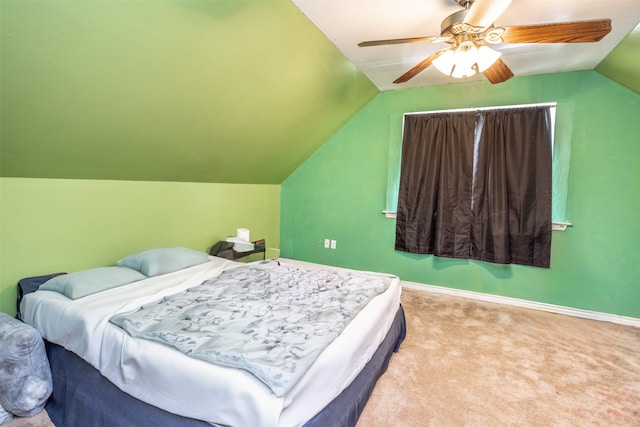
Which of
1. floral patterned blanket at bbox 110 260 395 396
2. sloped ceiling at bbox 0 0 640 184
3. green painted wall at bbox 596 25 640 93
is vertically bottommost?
floral patterned blanket at bbox 110 260 395 396

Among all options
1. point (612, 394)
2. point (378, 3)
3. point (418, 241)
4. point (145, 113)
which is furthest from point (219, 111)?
point (612, 394)

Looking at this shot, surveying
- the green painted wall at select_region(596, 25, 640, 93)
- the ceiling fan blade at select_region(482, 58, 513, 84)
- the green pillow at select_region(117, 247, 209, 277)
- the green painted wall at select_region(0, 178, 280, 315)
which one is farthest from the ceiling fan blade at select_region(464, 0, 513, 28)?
the green painted wall at select_region(0, 178, 280, 315)

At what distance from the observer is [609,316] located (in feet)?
9.64

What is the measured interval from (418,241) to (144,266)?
107 inches

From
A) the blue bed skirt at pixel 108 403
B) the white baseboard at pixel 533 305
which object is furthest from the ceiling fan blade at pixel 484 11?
the white baseboard at pixel 533 305

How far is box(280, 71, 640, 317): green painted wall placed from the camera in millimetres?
2857

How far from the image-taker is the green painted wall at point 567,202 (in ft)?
9.37

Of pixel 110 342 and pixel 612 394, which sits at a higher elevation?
pixel 110 342

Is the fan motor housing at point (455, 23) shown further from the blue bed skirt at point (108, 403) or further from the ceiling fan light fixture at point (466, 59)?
the blue bed skirt at point (108, 403)

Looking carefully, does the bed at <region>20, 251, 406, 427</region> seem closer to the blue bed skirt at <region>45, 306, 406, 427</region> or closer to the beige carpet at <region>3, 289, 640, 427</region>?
the blue bed skirt at <region>45, 306, 406, 427</region>

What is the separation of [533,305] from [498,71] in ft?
7.94

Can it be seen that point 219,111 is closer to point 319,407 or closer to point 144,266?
point 144,266

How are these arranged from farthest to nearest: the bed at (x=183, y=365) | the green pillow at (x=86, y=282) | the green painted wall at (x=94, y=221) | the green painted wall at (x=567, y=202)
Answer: the green painted wall at (x=567, y=202) → the green painted wall at (x=94, y=221) → the green pillow at (x=86, y=282) → the bed at (x=183, y=365)

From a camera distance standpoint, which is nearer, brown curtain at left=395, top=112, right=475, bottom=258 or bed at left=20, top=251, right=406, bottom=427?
bed at left=20, top=251, right=406, bottom=427
